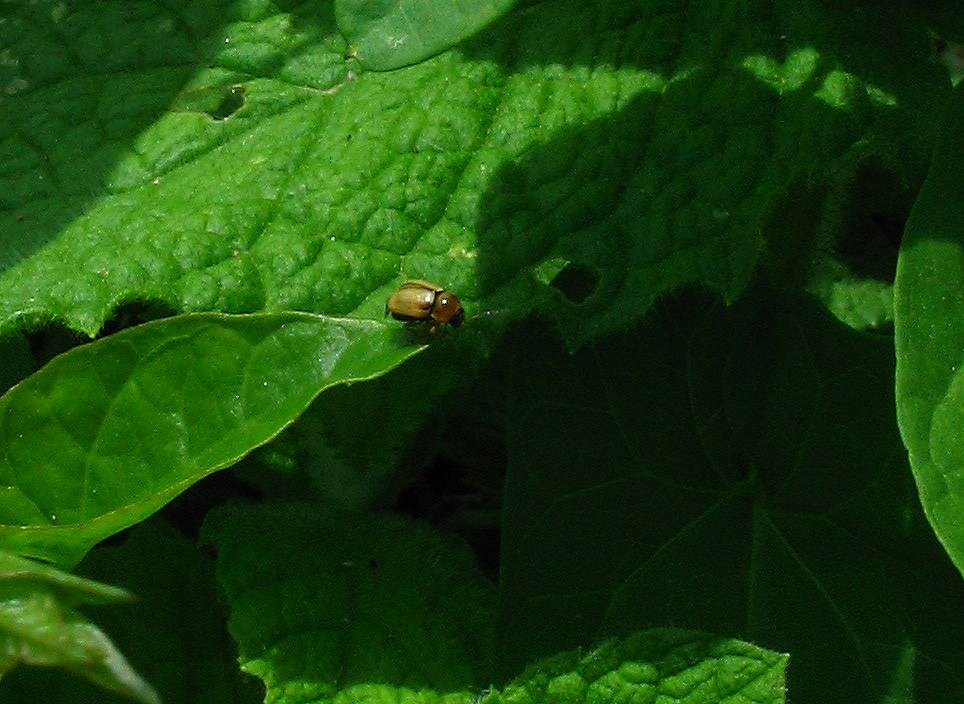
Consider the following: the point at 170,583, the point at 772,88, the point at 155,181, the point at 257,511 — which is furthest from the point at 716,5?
the point at 170,583

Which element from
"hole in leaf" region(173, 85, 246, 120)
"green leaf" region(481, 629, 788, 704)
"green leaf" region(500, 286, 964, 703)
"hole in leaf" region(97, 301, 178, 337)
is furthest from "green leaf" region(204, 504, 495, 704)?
"hole in leaf" region(173, 85, 246, 120)

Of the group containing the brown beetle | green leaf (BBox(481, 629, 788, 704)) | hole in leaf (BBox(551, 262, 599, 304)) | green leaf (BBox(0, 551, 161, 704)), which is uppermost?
the brown beetle

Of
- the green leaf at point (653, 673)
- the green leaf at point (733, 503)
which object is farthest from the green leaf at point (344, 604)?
the green leaf at point (653, 673)

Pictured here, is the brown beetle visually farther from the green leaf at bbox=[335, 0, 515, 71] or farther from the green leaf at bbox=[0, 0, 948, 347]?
the green leaf at bbox=[335, 0, 515, 71]

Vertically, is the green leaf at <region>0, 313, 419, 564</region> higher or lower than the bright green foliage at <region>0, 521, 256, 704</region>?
higher

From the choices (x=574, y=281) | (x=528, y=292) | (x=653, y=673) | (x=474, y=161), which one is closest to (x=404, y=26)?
(x=474, y=161)

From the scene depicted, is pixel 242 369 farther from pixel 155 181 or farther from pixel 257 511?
pixel 155 181

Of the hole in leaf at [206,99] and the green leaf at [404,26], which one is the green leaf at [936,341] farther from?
the hole in leaf at [206,99]

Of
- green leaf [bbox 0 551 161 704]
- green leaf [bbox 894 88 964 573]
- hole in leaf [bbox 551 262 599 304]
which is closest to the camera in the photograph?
green leaf [bbox 0 551 161 704]
